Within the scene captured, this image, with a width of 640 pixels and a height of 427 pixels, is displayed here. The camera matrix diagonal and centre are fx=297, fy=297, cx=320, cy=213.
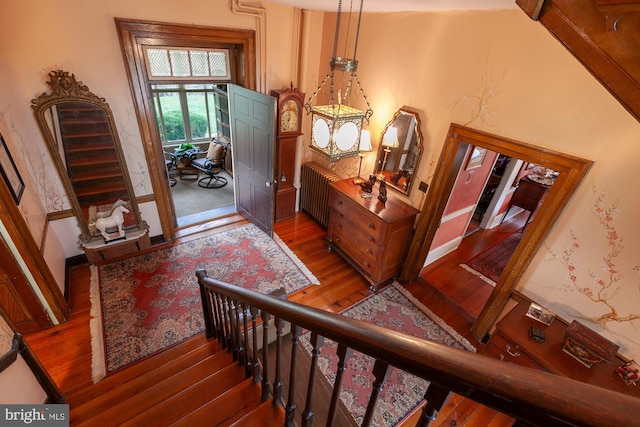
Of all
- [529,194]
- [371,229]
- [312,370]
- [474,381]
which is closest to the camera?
[474,381]

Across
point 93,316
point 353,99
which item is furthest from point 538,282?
point 93,316

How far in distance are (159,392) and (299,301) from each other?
5.74 ft

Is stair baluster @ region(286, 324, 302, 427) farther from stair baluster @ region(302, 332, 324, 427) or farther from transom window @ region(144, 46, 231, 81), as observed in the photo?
transom window @ region(144, 46, 231, 81)

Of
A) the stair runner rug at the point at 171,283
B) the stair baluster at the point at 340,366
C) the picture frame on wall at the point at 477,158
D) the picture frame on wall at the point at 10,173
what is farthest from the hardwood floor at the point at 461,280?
the picture frame on wall at the point at 10,173

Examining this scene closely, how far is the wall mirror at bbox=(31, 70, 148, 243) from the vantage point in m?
2.93

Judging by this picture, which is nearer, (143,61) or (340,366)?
(340,366)

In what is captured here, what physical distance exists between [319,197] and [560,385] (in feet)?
14.2

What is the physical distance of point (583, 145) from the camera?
2184mm

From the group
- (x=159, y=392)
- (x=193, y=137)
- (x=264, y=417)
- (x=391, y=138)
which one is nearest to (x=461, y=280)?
(x=391, y=138)

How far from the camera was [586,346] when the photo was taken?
7.29ft

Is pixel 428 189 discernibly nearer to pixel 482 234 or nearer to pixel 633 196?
pixel 633 196

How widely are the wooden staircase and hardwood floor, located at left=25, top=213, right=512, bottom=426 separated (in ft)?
0.12

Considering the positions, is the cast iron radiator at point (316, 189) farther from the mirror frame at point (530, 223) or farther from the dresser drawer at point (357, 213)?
the mirror frame at point (530, 223)

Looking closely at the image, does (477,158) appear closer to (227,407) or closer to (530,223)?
(530,223)
